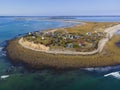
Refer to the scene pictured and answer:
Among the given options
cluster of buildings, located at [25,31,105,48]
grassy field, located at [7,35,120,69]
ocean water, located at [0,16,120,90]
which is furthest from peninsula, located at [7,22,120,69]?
ocean water, located at [0,16,120,90]

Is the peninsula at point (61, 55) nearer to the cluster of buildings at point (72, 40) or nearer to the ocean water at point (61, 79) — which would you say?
the cluster of buildings at point (72, 40)

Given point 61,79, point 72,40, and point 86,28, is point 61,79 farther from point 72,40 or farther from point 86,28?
point 86,28

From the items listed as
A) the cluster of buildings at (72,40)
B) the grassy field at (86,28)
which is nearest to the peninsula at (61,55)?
the cluster of buildings at (72,40)

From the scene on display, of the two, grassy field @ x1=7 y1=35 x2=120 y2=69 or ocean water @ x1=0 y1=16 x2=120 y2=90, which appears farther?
grassy field @ x1=7 y1=35 x2=120 y2=69

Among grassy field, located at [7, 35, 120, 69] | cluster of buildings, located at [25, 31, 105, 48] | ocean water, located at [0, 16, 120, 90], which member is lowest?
ocean water, located at [0, 16, 120, 90]

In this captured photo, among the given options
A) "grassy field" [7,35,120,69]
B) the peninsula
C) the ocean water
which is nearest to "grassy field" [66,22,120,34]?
the peninsula

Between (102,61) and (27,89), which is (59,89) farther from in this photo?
(102,61)

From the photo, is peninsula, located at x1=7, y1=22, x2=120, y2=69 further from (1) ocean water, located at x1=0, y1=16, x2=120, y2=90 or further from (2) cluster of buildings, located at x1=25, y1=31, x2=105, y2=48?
(1) ocean water, located at x1=0, y1=16, x2=120, y2=90

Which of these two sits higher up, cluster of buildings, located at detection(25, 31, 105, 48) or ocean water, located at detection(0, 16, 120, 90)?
cluster of buildings, located at detection(25, 31, 105, 48)

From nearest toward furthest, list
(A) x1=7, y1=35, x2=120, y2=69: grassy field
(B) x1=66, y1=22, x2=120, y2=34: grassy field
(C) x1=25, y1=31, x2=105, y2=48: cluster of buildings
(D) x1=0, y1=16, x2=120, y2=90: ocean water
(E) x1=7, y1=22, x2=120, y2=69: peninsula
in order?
(D) x1=0, y1=16, x2=120, y2=90: ocean water → (A) x1=7, y1=35, x2=120, y2=69: grassy field → (E) x1=7, y1=22, x2=120, y2=69: peninsula → (C) x1=25, y1=31, x2=105, y2=48: cluster of buildings → (B) x1=66, y1=22, x2=120, y2=34: grassy field

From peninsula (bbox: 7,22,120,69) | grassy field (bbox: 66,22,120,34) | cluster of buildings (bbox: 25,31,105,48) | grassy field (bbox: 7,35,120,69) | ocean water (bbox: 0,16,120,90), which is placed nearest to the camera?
ocean water (bbox: 0,16,120,90)

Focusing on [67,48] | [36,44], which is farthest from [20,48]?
[67,48]
